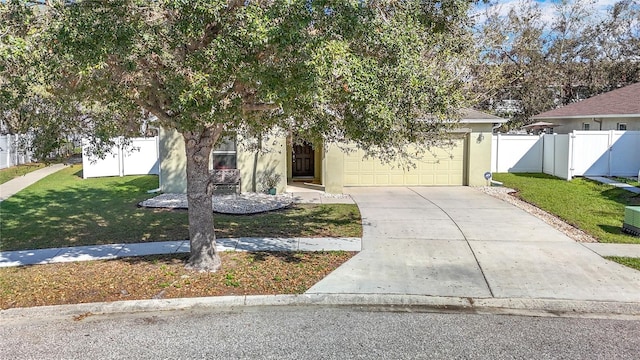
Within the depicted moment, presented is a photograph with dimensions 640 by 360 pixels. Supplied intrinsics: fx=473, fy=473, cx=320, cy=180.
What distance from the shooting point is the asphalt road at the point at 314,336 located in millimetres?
5094

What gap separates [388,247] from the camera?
9.45 m

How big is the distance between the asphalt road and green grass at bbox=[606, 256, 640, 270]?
Result: 2.50 m

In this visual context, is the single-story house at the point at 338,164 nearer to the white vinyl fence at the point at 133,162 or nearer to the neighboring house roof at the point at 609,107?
the white vinyl fence at the point at 133,162

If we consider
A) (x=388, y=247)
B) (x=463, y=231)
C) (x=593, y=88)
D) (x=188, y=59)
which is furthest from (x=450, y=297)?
(x=593, y=88)

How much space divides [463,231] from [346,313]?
5349mm

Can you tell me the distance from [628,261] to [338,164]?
9.58 m

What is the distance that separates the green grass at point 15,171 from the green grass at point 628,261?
842 inches

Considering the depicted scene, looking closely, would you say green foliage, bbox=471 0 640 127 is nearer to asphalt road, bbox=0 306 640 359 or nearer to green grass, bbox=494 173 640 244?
green grass, bbox=494 173 640 244

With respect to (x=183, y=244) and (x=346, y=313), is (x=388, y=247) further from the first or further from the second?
(x=183, y=244)

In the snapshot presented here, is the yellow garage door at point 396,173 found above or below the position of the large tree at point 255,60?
below

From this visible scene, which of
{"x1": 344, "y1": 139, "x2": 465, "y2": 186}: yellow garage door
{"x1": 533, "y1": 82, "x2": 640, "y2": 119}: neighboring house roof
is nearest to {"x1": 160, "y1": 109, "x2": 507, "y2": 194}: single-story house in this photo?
{"x1": 344, "y1": 139, "x2": 465, "y2": 186}: yellow garage door

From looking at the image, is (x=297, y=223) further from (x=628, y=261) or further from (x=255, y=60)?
(x=628, y=261)

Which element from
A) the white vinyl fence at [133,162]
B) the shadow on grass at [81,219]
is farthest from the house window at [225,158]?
the white vinyl fence at [133,162]

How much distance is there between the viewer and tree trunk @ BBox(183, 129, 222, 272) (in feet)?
25.4
